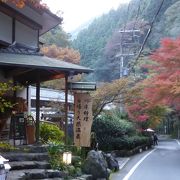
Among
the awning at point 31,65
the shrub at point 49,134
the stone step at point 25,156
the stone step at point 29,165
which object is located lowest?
the stone step at point 29,165

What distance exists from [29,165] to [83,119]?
422cm

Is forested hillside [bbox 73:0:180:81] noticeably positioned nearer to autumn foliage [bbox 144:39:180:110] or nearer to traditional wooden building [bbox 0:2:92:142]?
autumn foliage [bbox 144:39:180:110]

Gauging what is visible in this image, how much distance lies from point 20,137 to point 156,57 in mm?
12301

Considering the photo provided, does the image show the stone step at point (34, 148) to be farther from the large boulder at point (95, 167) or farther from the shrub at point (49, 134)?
the shrub at point (49, 134)

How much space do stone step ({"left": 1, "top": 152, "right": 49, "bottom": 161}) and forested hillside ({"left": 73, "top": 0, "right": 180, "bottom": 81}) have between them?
109 feet

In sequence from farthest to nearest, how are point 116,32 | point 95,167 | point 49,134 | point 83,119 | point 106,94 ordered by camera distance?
1. point 116,32
2. point 106,94
3. point 49,134
4. point 83,119
5. point 95,167

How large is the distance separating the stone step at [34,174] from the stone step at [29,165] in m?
0.25

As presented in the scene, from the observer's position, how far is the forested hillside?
46.4 meters

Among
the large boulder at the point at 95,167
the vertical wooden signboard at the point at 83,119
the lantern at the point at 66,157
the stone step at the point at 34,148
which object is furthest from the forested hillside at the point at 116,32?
the lantern at the point at 66,157

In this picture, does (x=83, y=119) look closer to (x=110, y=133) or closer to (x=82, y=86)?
(x=82, y=86)

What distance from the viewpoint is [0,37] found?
46.3 ft

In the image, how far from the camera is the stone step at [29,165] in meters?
10.7

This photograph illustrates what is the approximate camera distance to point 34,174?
10.3 meters

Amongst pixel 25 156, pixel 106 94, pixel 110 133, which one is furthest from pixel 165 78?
Answer: pixel 25 156
